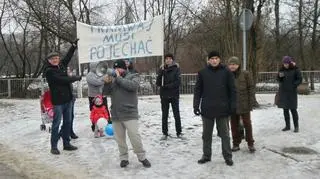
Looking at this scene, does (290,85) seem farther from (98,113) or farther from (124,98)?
(124,98)

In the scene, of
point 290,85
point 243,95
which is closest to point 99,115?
point 243,95

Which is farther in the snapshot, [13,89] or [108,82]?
[13,89]

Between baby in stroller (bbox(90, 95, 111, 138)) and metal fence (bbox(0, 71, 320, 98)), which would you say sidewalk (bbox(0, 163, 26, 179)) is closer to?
baby in stroller (bbox(90, 95, 111, 138))

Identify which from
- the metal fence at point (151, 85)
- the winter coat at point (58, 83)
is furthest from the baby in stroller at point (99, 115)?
the metal fence at point (151, 85)

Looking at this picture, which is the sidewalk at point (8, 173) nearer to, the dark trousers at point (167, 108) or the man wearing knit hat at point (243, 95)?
the dark trousers at point (167, 108)

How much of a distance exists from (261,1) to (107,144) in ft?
29.0

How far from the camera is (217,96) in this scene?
779 cm

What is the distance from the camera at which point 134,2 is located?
3888cm

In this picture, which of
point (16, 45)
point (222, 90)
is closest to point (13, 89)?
point (16, 45)

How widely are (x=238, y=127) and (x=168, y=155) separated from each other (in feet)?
4.39

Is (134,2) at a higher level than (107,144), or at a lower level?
higher

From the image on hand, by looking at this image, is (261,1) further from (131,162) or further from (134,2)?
(134,2)

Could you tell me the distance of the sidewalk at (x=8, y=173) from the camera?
780 cm

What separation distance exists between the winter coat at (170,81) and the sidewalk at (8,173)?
334 cm
